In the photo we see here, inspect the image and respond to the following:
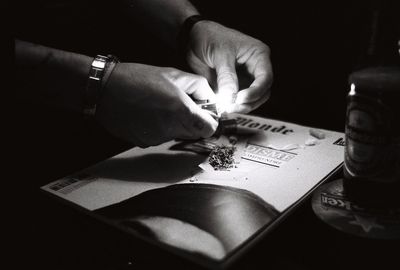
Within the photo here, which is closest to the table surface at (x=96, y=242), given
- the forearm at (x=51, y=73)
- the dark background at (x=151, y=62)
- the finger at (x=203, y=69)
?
the dark background at (x=151, y=62)

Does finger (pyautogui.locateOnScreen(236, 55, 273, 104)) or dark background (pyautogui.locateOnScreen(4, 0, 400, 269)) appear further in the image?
finger (pyautogui.locateOnScreen(236, 55, 273, 104))

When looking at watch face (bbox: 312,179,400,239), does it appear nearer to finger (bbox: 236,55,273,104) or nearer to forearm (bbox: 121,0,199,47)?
finger (bbox: 236,55,273,104)

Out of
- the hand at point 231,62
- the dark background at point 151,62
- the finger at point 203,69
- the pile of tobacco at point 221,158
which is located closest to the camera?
the dark background at point 151,62

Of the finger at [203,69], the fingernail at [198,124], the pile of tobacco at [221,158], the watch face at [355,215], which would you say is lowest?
the pile of tobacco at [221,158]

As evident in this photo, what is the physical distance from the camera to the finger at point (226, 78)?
89cm

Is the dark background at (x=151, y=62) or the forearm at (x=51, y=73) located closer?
the dark background at (x=151, y=62)

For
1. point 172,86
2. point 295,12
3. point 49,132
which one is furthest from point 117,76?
point 295,12

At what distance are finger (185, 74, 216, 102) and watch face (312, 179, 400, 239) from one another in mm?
354

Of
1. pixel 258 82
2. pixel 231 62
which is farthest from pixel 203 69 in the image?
pixel 258 82

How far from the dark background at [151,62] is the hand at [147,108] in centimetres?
14

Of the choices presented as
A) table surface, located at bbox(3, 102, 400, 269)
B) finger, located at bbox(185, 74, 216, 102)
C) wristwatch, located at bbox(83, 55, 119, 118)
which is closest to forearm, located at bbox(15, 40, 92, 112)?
wristwatch, located at bbox(83, 55, 119, 118)

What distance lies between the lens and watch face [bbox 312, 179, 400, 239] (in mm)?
534

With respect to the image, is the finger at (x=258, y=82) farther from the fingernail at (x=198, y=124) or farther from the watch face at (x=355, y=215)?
the watch face at (x=355, y=215)

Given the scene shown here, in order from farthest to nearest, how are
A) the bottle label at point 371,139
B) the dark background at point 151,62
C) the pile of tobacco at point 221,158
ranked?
the pile of tobacco at point 221,158 < the dark background at point 151,62 < the bottle label at point 371,139
